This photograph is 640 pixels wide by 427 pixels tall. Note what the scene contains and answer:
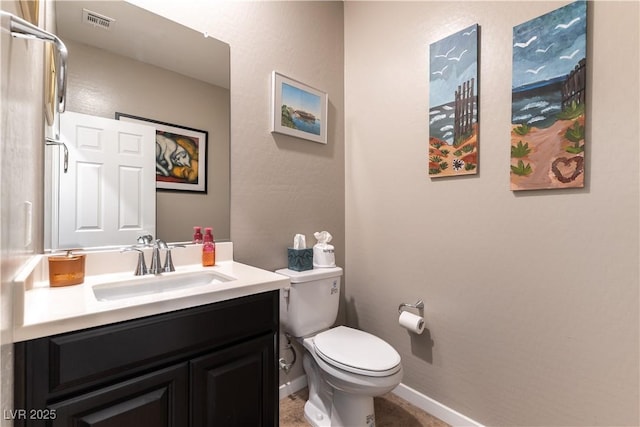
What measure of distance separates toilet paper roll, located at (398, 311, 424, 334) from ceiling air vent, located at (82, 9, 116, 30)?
1.95 meters

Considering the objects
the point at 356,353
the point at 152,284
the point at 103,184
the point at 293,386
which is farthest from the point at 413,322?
the point at 103,184

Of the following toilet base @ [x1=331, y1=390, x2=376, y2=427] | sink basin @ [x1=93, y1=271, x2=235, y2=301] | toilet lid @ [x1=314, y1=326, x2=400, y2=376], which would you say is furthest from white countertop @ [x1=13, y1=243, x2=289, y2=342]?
toilet base @ [x1=331, y1=390, x2=376, y2=427]

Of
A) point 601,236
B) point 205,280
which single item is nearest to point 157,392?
point 205,280

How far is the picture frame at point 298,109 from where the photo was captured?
1.74 meters

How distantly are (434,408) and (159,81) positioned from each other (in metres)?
2.18

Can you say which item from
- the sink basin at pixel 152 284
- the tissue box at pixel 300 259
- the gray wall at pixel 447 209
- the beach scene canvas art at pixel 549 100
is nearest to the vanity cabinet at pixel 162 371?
the gray wall at pixel 447 209

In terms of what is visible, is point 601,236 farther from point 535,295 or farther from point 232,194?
point 232,194

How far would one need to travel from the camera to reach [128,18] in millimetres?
1322

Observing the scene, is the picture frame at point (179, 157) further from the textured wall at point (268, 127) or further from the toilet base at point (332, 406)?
the toilet base at point (332, 406)

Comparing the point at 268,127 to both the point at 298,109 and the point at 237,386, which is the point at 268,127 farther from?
the point at 237,386

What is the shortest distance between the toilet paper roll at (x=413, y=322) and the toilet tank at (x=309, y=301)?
39 centimetres

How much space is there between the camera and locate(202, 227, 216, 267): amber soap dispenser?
4.70 ft

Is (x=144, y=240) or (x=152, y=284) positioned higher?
(x=144, y=240)

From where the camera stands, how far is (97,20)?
1.25 meters
